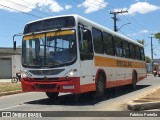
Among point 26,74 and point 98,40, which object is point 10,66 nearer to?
point 98,40

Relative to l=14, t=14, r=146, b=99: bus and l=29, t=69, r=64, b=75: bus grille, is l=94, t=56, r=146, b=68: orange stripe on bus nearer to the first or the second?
l=14, t=14, r=146, b=99: bus

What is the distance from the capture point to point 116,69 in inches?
750

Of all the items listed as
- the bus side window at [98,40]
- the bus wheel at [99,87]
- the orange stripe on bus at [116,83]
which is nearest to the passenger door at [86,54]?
the bus side window at [98,40]

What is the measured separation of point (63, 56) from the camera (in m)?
14.1

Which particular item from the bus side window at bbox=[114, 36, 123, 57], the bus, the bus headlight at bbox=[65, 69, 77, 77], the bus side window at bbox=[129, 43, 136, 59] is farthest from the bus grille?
the bus side window at bbox=[129, 43, 136, 59]

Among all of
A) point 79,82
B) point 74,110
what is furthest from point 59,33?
point 74,110

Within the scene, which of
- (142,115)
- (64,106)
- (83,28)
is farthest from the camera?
(83,28)

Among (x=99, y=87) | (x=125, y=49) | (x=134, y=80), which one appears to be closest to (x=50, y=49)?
(x=99, y=87)

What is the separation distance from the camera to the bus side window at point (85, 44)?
1436 centimetres

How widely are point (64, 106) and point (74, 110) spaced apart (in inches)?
A: 50.3

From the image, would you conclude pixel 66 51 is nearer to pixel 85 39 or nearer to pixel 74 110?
pixel 85 39

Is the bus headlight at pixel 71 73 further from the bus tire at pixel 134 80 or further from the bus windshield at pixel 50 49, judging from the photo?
the bus tire at pixel 134 80

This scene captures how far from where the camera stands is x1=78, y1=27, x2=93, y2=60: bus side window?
14.4 metres

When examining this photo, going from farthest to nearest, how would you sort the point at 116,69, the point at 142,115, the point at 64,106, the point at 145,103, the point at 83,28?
1. the point at 116,69
2. the point at 83,28
3. the point at 64,106
4. the point at 145,103
5. the point at 142,115
